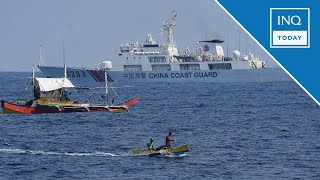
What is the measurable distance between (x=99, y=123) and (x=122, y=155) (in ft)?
109

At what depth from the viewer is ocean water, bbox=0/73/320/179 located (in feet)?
153

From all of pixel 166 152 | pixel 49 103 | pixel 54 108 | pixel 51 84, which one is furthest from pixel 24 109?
pixel 166 152

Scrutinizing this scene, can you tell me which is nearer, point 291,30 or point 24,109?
point 291,30

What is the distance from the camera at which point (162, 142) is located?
216ft

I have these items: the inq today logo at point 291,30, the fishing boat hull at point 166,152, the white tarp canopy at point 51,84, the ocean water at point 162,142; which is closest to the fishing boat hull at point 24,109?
the ocean water at point 162,142

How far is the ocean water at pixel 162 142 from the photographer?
46562mm

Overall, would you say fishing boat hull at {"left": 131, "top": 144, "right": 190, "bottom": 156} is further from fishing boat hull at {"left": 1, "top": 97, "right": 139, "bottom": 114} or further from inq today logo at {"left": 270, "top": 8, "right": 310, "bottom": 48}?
inq today logo at {"left": 270, "top": 8, "right": 310, "bottom": 48}

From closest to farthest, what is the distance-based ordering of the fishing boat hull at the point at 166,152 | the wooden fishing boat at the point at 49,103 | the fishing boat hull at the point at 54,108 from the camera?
the fishing boat hull at the point at 166,152, the fishing boat hull at the point at 54,108, the wooden fishing boat at the point at 49,103

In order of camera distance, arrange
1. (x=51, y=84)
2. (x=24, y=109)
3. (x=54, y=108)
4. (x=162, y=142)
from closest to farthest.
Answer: (x=162, y=142) < (x=24, y=109) < (x=54, y=108) < (x=51, y=84)

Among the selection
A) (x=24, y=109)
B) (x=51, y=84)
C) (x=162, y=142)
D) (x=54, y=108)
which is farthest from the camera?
(x=51, y=84)

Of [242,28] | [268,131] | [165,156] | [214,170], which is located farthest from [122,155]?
[242,28]

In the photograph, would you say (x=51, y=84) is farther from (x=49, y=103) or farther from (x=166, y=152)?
(x=166, y=152)

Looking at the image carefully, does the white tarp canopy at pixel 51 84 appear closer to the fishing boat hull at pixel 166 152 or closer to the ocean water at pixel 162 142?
the ocean water at pixel 162 142

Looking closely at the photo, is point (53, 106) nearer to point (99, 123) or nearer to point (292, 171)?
point (99, 123)
